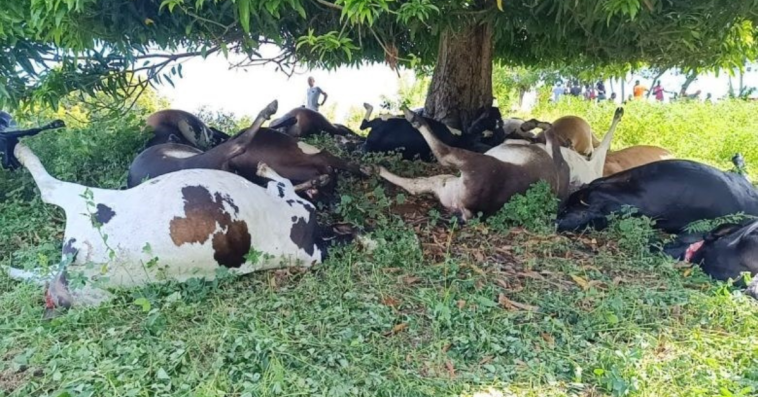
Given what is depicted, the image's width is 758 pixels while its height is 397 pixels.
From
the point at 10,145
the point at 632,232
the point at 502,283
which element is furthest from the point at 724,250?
the point at 10,145

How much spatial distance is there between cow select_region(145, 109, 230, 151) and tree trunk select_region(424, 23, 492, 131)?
235 centimetres

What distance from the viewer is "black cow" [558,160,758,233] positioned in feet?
14.0

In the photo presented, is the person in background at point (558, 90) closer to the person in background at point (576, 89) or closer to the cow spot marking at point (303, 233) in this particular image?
the person in background at point (576, 89)

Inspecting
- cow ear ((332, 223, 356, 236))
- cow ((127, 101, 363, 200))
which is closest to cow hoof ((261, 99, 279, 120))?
cow ((127, 101, 363, 200))

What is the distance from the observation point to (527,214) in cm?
414

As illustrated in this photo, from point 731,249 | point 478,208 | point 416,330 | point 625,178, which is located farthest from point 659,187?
point 416,330

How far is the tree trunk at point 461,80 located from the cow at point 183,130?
235cm

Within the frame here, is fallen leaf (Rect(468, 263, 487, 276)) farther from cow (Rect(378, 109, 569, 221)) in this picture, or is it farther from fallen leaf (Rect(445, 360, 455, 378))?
fallen leaf (Rect(445, 360, 455, 378))

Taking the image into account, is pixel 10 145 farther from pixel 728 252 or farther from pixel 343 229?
pixel 728 252

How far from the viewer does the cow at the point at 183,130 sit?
5.63m

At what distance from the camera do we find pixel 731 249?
3.52m

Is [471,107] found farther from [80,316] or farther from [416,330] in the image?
[80,316]

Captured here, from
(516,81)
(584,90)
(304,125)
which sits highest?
(304,125)

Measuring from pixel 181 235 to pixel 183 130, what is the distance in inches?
121
